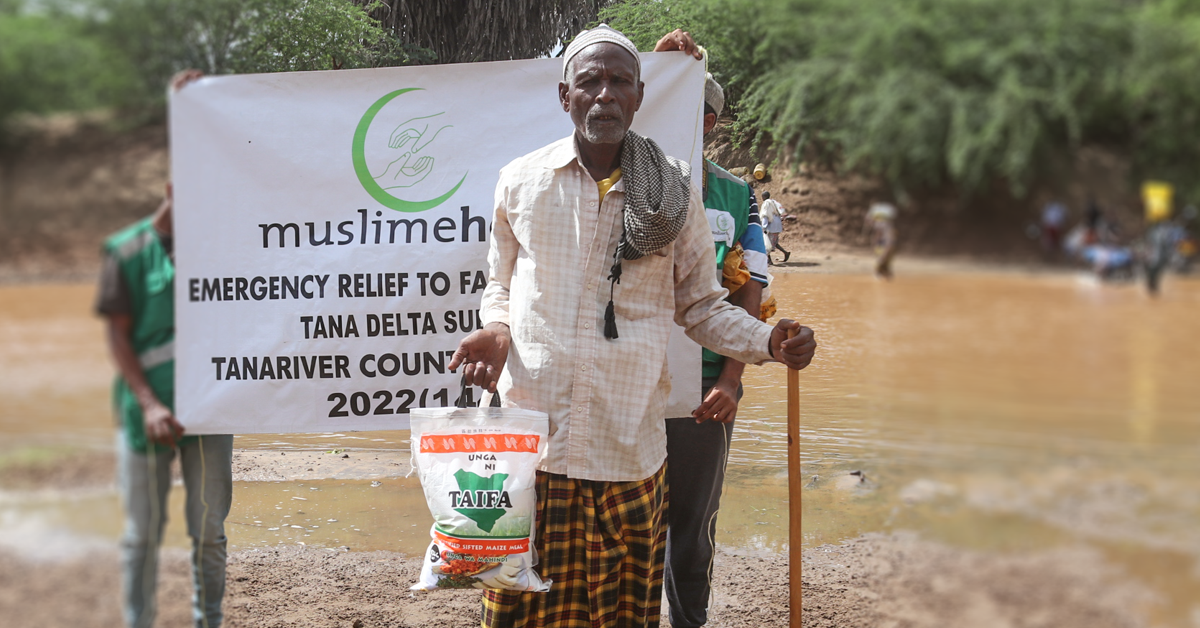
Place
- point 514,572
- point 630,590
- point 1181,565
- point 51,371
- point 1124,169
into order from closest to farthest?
point 514,572 → point 630,590 → point 51,371 → point 1181,565 → point 1124,169

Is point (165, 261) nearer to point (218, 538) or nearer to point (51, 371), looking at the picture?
point (51, 371)

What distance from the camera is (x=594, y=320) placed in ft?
6.82

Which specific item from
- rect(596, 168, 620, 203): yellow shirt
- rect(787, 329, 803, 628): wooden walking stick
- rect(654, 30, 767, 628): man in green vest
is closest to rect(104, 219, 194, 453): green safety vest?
rect(596, 168, 620, 203): yellow shirt

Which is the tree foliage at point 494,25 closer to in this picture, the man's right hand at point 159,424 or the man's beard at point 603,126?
the man's beard at point 603,126

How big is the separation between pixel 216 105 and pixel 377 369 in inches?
33.7

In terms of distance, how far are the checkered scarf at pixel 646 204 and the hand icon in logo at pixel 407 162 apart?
748 mm

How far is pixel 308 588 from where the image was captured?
3.03 metres

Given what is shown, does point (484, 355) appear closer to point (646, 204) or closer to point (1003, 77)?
point (646, 204)

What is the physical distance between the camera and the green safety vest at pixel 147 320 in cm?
241

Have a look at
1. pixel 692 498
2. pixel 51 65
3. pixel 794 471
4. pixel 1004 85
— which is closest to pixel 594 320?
pixel 692 498

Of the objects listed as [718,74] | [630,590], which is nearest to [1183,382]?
[718,74]

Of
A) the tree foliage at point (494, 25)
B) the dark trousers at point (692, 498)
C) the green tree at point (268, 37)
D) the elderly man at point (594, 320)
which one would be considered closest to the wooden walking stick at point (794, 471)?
the dark trousers at point (692, 498)

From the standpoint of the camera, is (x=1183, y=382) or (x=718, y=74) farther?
(x=1183, y=382)

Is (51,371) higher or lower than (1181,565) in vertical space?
higher
